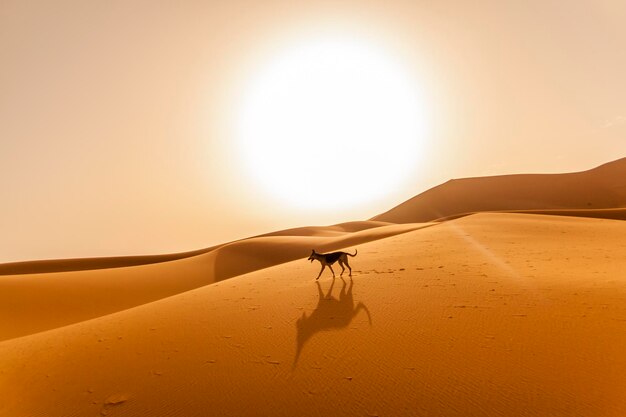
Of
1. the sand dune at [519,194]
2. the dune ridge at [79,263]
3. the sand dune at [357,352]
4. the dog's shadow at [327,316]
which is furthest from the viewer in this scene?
the sand dune at [519,194]

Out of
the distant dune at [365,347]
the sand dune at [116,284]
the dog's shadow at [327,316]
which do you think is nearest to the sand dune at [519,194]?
the sand dune at [116,284]

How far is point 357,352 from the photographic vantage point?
4.95 m

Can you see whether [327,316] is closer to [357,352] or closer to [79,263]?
[357,352]

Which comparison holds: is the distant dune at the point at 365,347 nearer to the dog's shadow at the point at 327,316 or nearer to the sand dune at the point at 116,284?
the dog's shadow at the point at 327,316


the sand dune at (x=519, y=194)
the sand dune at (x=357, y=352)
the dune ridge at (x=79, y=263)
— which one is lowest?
the sand dune at (x=357, y=352)

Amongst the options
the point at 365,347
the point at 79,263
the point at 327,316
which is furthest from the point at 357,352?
the point at 79,263

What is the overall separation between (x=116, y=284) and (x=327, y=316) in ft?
52.2

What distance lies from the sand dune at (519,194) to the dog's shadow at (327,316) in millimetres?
49436

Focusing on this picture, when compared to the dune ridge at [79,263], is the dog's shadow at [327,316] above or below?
below

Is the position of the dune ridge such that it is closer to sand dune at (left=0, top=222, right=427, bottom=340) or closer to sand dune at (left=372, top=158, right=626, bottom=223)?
sand dune at (left=0, top=222, right=427, bottom=340)

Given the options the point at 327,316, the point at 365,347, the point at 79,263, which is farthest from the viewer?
the point at 79,263

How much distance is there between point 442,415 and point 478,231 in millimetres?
15202

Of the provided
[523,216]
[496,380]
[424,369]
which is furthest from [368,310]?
[523,216]

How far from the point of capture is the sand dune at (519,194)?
5419cm
